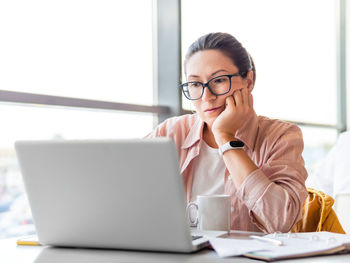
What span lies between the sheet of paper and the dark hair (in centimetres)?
86

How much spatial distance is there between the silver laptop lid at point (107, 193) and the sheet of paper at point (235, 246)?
67mm

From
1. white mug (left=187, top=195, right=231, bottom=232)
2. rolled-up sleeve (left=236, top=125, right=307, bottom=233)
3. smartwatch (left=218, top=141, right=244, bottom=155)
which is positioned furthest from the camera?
smartwatch (left=218, top=141, right=244, bottom=155)

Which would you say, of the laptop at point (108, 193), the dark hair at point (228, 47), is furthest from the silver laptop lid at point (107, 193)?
the dark hair at point (228, 47)

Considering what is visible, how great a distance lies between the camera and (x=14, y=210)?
7.00 ft

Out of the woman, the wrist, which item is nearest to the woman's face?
the woman

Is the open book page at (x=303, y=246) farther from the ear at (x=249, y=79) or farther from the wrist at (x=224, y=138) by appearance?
the ear at (x=249, y=79)

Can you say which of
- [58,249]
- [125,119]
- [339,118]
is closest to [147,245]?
[58,249]

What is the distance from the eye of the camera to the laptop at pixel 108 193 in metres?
0.87

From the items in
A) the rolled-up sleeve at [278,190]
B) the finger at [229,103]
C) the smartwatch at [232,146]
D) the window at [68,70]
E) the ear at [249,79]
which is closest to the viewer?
the rolled-up sleeve at [278,190]

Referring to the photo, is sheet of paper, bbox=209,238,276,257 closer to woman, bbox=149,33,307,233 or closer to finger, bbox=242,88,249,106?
woman, bbox=149,33,307,233

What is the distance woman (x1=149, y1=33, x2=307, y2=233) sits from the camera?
142cm

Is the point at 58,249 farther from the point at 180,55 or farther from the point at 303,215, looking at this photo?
the point at 180,55

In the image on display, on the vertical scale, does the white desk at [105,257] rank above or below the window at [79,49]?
below

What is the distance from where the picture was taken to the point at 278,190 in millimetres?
1379
